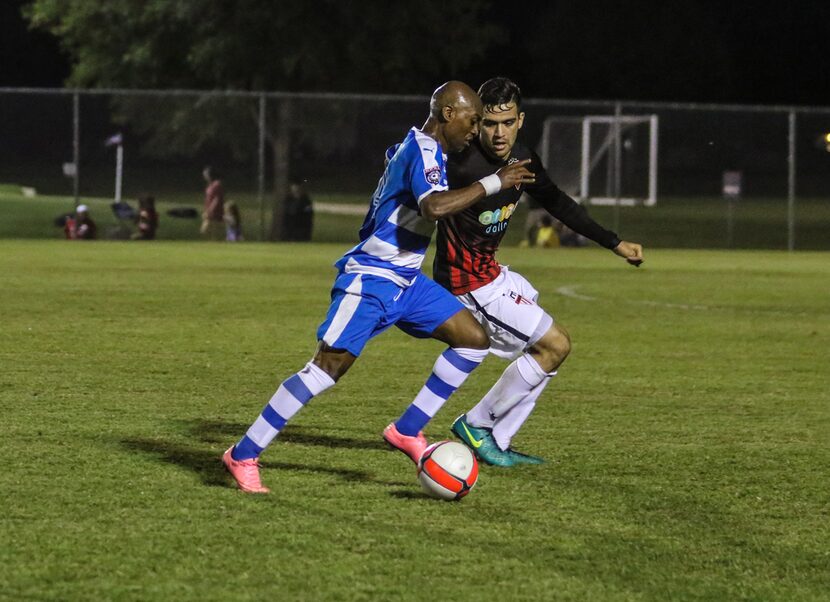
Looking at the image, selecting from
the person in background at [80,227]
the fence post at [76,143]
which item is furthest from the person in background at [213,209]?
the fence post at [76,143]

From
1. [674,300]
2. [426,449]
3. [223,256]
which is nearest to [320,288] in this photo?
[674,300]

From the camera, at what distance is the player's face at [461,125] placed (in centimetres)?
687

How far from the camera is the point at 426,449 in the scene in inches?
272

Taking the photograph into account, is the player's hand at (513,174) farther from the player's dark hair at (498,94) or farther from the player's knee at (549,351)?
the player's knee at (549,351)

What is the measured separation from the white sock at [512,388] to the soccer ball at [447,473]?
114cm

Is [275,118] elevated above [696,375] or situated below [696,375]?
above

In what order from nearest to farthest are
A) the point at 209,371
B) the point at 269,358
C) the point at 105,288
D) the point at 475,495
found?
the point at 475,495 < the point at 209,371 < the point at 269,358 < the point at 105,288

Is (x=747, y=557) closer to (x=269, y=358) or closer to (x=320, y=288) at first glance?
(x=269, y=358)

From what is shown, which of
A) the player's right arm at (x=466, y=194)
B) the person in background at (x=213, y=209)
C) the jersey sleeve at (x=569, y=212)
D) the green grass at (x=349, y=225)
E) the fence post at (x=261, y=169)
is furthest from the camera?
the green grass at (x=349, y=225)

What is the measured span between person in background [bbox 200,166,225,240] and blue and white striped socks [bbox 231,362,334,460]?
21736mm

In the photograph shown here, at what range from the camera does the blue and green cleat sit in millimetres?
7648

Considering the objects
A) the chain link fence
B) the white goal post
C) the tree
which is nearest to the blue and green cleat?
the chain link fence

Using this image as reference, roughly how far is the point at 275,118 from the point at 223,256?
6360 millimetres

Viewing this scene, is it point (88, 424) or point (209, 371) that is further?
point (209, 371)
